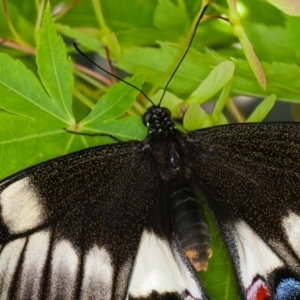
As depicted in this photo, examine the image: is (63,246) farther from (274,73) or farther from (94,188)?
(274,73)

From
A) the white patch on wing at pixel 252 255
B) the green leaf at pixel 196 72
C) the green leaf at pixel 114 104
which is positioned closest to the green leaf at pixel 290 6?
the green leaf at pixel 196 72

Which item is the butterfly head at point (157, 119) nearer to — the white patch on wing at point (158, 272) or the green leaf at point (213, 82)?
the green leaf at point (213, 82)

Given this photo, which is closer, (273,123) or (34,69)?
(273,123)

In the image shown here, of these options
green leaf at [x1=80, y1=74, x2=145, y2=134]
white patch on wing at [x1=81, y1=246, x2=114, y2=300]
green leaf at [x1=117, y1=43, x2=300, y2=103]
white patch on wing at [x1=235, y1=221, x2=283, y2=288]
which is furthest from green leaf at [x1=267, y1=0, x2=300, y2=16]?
white patch on wing at [x1=81, y1=246, x2=114, y2=300]

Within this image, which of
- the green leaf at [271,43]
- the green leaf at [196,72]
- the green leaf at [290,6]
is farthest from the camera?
the green leaf at [271,43]

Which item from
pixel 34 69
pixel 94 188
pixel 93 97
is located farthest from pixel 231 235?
pixel 34 69

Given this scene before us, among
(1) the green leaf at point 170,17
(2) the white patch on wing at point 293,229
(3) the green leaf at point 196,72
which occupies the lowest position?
(2) the white patch on wing at point 293,229

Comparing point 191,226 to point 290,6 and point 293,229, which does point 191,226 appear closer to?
point 293,229
